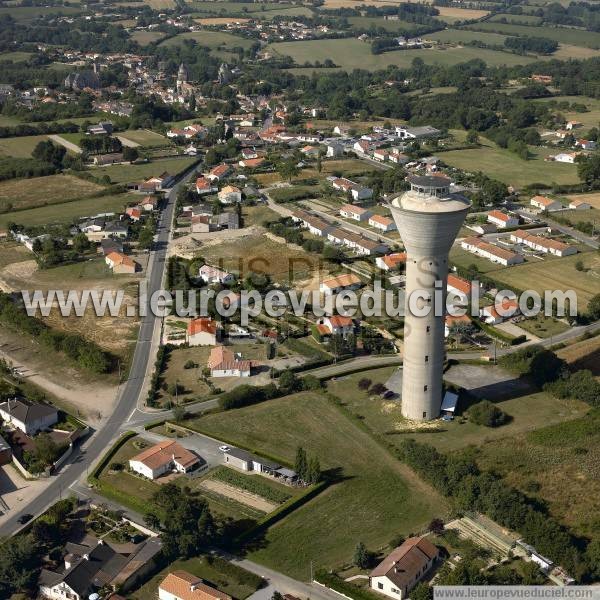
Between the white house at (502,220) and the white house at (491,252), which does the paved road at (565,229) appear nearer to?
the white house at (502,220)

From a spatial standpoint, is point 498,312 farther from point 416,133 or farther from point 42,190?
point 416,133

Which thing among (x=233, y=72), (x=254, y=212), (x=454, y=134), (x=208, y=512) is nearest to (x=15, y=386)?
(x=208, y=512)

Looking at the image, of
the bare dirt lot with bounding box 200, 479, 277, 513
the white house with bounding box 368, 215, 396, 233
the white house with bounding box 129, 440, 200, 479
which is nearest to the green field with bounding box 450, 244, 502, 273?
the white house with bounding box 368, 215, 396, 233

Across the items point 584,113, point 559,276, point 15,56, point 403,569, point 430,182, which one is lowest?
point 559,276

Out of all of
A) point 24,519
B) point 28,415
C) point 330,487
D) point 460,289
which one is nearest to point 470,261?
point 460,289

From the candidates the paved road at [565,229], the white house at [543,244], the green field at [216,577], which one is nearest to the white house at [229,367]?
the green field at [216,577]

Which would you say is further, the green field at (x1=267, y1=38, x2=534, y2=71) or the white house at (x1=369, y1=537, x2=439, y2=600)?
the green field at (x1=267, y1=38, x2=534, y2=71)

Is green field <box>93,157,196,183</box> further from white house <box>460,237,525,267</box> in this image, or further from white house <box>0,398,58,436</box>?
white house <box>0,398,58,436</box>
